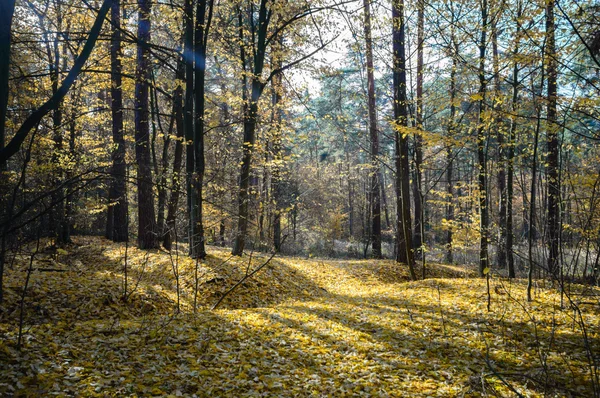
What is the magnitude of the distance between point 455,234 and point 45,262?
42.9 ft

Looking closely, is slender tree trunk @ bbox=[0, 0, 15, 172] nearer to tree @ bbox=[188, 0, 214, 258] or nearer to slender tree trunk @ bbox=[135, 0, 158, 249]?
tree @ bbox=[188, 0, 214, 258]

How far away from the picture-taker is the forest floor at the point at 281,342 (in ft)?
11.9

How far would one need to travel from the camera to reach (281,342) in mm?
5121

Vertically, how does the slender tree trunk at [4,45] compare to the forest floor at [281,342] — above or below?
above

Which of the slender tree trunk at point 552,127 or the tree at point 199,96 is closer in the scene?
the slender tree trunk at point 552,127

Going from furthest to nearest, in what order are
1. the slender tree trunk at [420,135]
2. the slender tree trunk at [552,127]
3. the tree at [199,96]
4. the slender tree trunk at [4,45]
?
the slender tree trunk at [420,135]
the tree at [199,96]
the slender tree trunk at [552,127]
the slender tree trunk at [4,45]

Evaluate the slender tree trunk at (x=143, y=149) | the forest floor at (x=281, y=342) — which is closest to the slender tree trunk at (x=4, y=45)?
the forest floor at (x=281, y=342)

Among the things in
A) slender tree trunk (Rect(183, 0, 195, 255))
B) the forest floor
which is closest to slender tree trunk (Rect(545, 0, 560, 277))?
the forest floor

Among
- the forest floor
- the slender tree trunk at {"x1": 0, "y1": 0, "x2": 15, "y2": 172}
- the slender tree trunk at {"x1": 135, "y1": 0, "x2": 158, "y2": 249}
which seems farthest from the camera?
the slender tree trunk at {"x1": 135, "y1": 0, "x2": 158, "y2": 249}

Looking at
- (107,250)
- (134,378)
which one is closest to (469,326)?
(134,378)

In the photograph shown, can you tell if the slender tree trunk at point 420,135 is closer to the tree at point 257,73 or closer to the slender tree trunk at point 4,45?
the tree at point 257,73

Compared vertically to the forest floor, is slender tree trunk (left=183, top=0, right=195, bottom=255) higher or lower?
higher

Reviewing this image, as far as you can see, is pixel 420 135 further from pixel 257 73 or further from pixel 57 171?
pixel 57 171

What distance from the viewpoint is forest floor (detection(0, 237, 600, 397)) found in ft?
11.9
